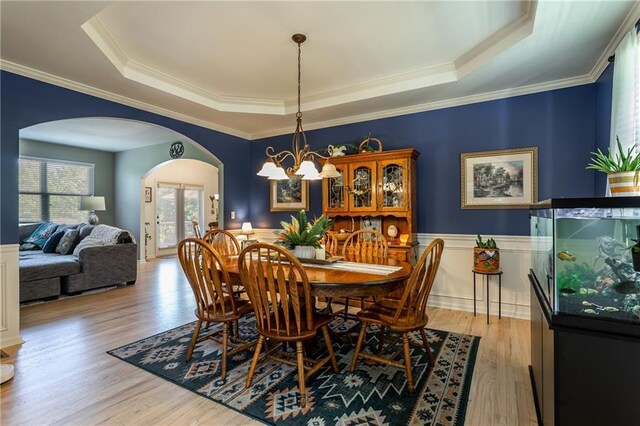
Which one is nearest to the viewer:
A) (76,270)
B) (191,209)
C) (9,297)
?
(9,297)

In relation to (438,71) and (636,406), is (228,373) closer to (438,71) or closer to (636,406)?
(636,406)

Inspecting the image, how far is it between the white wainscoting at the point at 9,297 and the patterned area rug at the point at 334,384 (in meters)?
1.07

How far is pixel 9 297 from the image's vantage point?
2.83 m

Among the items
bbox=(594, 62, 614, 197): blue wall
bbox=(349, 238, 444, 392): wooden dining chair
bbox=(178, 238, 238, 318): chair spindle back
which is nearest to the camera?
bbox=(349, 238, 444, 392): wooden dining chair

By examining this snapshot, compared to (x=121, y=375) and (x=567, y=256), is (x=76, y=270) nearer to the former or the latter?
(x=121, y=375)

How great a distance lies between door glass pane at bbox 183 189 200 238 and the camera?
869 cm

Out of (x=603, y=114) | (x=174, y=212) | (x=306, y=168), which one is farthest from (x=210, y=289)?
(x=174, y=212)

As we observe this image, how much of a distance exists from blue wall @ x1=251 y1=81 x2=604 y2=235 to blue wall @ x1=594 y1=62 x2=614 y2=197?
10cm

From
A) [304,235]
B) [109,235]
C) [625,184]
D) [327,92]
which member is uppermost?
[327,92]

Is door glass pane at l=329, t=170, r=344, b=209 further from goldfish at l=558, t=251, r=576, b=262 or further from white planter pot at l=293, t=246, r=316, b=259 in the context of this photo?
goldfish at l=558, t=251, r=576, b=262

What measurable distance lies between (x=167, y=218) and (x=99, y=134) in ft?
9.07

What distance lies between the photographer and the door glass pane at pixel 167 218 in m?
8.12

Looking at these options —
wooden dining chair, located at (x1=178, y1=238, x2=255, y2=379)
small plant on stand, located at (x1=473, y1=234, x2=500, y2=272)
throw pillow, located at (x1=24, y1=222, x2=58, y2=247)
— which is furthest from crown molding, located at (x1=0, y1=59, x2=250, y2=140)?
small plant on stand, located at (x1=473, y1=234, x2=500, y2=272)

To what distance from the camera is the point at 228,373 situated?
227 centimetres
